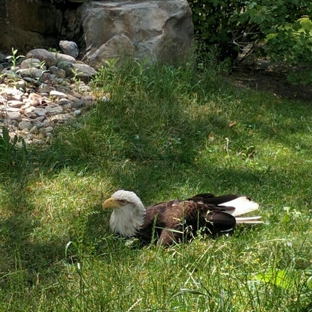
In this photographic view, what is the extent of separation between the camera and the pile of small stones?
7109 millimetres

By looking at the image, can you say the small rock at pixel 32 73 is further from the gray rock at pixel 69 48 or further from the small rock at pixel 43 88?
the gray rock at pixel 69 48

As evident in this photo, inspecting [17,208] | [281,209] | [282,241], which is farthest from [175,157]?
[282,241]

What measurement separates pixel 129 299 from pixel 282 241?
1.37m

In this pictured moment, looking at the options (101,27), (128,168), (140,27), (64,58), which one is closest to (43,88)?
(64,58)

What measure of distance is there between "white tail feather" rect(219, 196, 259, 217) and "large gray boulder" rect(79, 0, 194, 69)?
3703 mm

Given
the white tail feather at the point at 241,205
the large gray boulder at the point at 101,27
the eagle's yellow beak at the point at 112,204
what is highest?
the large gray boulder at the point at 101,27

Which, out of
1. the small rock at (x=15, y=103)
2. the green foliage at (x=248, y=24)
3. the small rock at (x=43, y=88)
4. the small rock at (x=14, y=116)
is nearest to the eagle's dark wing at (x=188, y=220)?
the small rock at (x=14, y=116)

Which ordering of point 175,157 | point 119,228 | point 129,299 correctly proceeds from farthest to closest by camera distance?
point 175,157 < point 119,228 < point 129,299

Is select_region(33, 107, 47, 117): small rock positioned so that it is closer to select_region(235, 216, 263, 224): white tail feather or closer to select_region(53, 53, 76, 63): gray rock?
select_region(53, 53, 76, 63): gray rock

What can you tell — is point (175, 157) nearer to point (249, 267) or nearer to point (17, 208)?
point (17, 208)

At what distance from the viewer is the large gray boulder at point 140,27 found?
8914mm

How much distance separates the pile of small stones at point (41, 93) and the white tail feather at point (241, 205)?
2.24m

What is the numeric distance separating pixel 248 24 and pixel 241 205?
16.7ft

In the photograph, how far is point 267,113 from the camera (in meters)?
8.30
